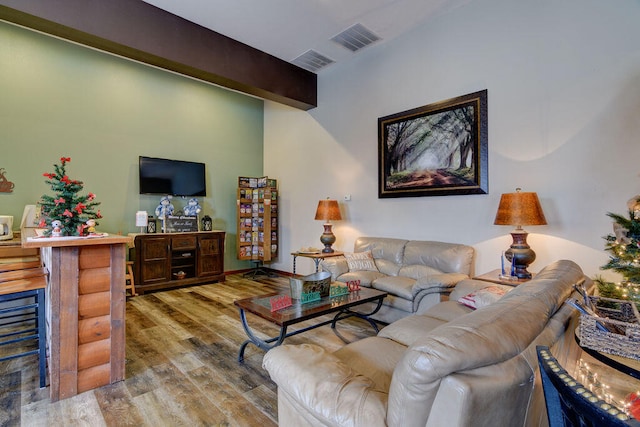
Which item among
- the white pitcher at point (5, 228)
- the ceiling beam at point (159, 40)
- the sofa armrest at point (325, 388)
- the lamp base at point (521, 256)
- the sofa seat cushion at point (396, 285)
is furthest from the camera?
the white pitcher at point (5, 228)

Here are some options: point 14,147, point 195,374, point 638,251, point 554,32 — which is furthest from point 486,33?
point 14,147

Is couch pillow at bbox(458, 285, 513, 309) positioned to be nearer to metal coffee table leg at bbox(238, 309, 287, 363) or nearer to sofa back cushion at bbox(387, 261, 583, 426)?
sofa back cushion at bbox(387, 261, 583, 426)

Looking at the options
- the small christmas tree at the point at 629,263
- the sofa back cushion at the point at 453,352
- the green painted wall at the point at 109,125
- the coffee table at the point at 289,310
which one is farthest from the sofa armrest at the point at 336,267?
the green painted wall at the point at 109,125

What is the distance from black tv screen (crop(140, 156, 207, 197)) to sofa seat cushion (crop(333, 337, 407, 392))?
442 cm

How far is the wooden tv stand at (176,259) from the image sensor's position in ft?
14.8

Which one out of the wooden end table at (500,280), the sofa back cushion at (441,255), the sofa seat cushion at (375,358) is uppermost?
the sofa back cushion at (441,255)

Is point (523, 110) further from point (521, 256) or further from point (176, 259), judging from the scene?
point (176, 259)

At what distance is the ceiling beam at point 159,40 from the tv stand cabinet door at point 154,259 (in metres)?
2.46

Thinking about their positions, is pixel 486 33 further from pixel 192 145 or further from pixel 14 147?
pixel 14 147

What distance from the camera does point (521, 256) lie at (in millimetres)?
2750

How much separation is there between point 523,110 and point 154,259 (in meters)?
5.14

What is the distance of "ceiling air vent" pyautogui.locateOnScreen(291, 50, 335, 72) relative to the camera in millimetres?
4469

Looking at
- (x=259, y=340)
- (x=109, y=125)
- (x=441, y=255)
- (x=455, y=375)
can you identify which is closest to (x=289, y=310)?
(x=259, y=340)

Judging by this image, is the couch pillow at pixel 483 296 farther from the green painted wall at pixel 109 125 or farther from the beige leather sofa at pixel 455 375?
the green painted wall at pixel 109 125
